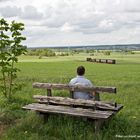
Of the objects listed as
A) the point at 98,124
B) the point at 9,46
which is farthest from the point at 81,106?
the point at 9,46

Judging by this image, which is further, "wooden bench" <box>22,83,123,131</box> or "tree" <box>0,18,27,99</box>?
"tree" <box>0,18,27,99</box>

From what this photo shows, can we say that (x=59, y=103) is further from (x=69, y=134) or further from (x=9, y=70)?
(x=9, y=70)

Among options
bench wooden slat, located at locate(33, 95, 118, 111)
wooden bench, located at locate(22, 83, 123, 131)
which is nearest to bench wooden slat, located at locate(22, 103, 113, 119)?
wooden bench, located at locate(22, 83, 123, 131)

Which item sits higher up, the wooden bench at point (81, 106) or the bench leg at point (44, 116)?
the wooden bench at point (81, 106)

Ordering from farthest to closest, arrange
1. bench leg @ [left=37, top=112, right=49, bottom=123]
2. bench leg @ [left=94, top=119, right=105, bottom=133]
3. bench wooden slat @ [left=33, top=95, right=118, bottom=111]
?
bench leg @ [left=37, top=112, right=49, bottom=123]
bench wooden slat @ [left=33, top=95, right=118, bottom=111]
bench leg @ [left=94, top=119, right=105, bottom=133]

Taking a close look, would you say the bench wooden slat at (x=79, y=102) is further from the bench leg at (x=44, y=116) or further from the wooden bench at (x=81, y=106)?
the bench leg at (x=44, y=116)

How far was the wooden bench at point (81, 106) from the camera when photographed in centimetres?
720

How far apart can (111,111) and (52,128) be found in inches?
51.6

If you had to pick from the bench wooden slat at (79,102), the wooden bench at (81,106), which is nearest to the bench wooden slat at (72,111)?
the wooden bench at (81,106)

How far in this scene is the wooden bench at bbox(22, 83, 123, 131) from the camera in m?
7.20

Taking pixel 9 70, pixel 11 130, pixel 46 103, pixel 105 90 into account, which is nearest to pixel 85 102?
pixel 105 90

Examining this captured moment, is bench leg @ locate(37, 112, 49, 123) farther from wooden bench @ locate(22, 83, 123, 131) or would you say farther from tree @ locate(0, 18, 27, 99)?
tree @ locate(0, 18, 27, 99)

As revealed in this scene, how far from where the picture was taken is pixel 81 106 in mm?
7809

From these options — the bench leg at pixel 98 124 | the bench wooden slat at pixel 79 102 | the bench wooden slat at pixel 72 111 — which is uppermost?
the bench wooden slat at pixel 79 102
